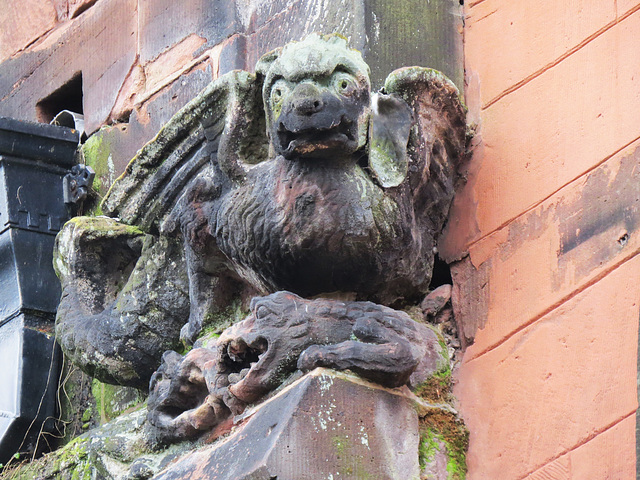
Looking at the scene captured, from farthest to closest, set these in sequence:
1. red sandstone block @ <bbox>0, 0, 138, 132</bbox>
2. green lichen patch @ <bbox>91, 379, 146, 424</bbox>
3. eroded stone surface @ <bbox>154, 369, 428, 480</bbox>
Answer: red sandstone block @ <bbox>0, 0, 138, 132</bbox>
green lichen patch @ <bbox>91, 379, 146, 424</bbox>
eroded stone surface @ <bbox>154, 369, 428, 480</bbox>

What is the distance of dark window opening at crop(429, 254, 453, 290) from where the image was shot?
11.6 feet

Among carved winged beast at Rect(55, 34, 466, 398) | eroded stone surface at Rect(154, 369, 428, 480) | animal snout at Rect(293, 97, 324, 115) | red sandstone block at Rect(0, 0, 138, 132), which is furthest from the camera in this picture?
red sandstone block at Rect(0, 0, 138, 132)

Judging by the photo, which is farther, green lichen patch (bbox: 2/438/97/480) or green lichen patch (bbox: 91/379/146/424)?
green lichen patch (bbox: 91/379/146/424)

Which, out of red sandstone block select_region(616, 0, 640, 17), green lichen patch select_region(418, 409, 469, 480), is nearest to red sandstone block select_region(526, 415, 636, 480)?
green lichen patch select_region(418, 409, 469, 480)

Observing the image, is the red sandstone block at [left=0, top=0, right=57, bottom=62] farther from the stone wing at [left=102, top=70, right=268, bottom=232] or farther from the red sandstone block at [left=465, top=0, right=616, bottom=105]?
the red sandstone block at [left=465, top=0, right=616, bottom=105]

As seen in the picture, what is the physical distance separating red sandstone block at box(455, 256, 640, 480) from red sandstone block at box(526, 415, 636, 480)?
0.01 meters

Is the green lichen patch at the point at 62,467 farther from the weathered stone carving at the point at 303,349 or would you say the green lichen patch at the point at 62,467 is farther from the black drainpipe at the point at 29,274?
the weathered stone carving at the point at 303,349

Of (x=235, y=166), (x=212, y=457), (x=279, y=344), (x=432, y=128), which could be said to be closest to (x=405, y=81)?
(x=432, y=128)

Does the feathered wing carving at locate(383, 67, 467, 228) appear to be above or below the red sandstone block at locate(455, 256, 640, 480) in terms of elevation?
above

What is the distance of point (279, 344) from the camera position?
9.99 ft

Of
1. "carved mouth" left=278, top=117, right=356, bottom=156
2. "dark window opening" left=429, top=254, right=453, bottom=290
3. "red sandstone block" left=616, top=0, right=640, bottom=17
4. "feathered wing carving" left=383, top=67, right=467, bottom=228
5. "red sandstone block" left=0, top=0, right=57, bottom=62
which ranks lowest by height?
"dark window opening" left=429, top=254, right=453, bottom=290

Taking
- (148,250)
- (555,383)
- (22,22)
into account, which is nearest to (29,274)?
(148,250)

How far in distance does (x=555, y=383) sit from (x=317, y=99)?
2.79 feet

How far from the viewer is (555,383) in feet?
10.3
